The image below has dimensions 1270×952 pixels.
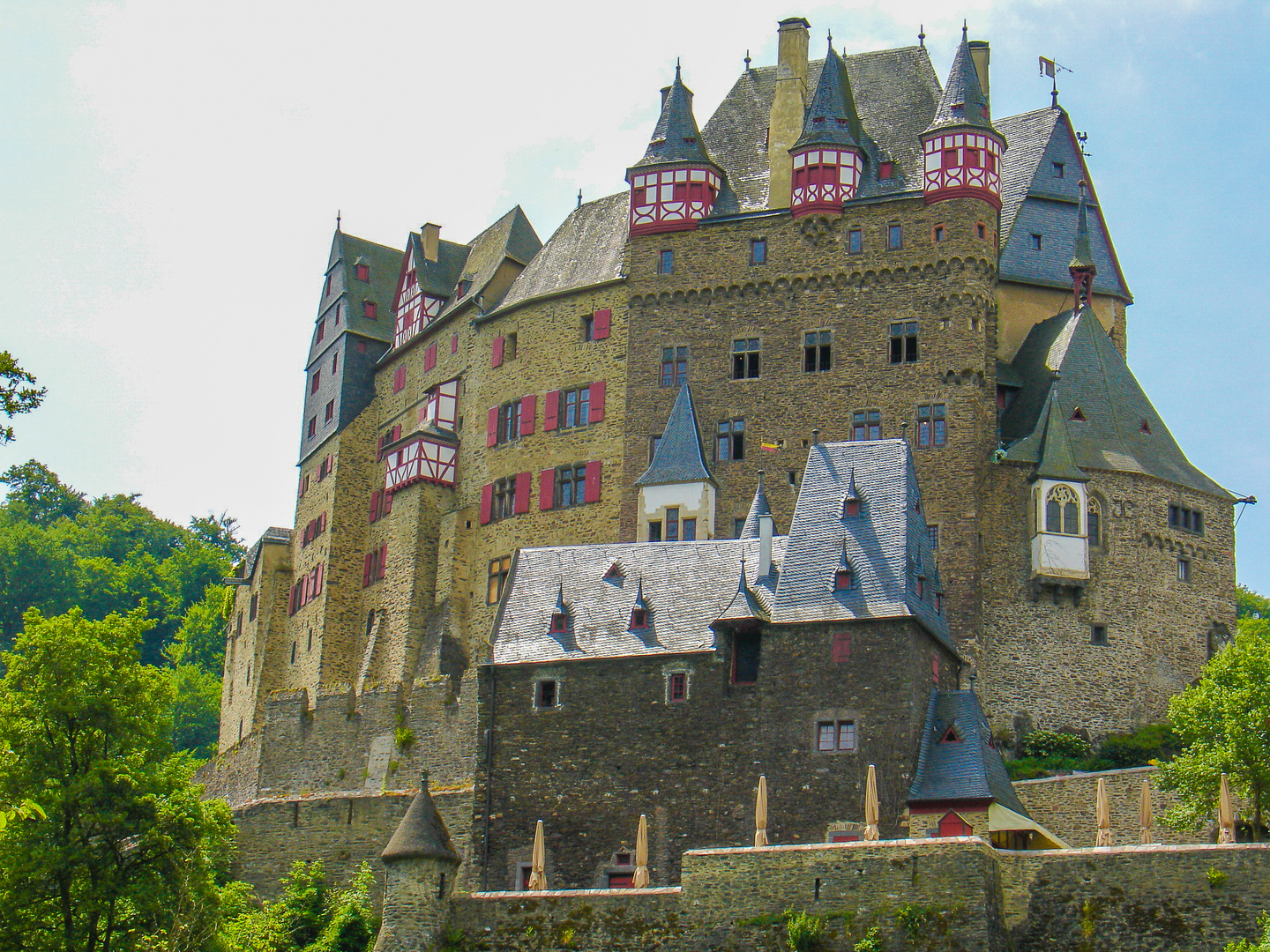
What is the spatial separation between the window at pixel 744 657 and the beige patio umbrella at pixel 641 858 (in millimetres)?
3866

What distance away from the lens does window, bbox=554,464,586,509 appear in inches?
2286

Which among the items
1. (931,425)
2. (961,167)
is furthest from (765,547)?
(961,167)

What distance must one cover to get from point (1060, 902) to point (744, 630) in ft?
32.1

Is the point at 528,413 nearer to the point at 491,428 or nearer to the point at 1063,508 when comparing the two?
the point at 491,428

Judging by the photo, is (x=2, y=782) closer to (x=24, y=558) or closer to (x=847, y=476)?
(x=847, y=476)

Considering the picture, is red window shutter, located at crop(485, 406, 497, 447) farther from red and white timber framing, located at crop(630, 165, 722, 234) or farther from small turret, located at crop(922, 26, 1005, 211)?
small turret, located at crop(922, 26, 1005, 211)

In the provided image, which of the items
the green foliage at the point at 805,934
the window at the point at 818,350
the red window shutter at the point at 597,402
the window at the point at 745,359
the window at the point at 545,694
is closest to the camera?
the green foliage at the point at 805,934

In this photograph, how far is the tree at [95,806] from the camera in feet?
132

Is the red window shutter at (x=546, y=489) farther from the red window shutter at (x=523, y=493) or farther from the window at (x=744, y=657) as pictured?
the window at (x=744, y=657)

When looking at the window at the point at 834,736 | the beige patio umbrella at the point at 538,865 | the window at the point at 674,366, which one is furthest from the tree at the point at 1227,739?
the window at the point at 674,366

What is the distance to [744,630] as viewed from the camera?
140 feet

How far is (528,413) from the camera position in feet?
198

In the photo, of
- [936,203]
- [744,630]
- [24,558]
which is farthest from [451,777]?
[24,558]

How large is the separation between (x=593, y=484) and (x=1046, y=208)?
52.7 ft
